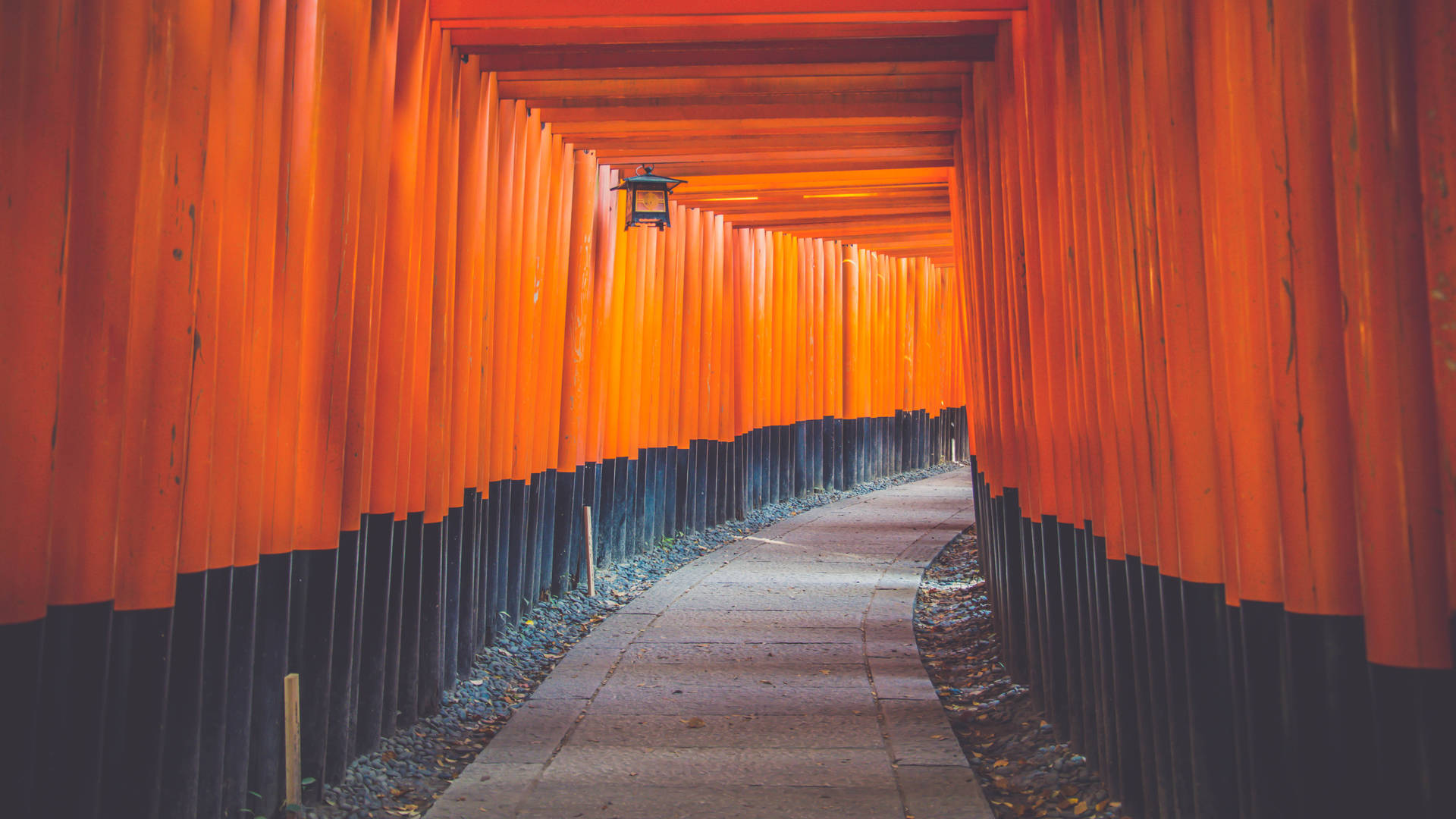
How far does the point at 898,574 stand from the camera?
9.76 metres

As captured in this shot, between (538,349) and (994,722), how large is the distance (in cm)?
421

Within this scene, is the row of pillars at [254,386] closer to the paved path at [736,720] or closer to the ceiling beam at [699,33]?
the ceiling beam at [699,33]

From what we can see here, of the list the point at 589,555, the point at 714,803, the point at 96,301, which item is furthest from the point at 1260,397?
the point at 589,555

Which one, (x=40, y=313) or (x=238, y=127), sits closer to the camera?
(x=40, y=313)

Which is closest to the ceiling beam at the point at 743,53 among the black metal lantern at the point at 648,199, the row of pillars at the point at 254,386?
the row of pillars at the point at 254,386

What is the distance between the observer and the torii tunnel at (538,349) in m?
2.27

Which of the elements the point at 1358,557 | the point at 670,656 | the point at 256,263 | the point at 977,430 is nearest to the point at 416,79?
the point at 256,263

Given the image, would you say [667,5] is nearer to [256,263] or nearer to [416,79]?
[416,79]

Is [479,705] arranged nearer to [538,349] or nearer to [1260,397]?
[538,349]

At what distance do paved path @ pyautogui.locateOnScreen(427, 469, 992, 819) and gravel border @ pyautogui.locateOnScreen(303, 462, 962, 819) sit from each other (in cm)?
23

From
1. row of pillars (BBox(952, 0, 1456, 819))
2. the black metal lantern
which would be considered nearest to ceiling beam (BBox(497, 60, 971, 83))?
the black metal lantern

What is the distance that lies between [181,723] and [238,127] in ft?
6.38

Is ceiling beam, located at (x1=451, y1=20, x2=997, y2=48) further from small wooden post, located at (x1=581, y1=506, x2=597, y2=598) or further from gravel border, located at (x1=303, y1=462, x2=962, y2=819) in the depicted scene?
small wooden post, located at (x1=581, y1=506, x2=597, y2=598)

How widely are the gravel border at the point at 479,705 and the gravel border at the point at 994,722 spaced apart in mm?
2420
